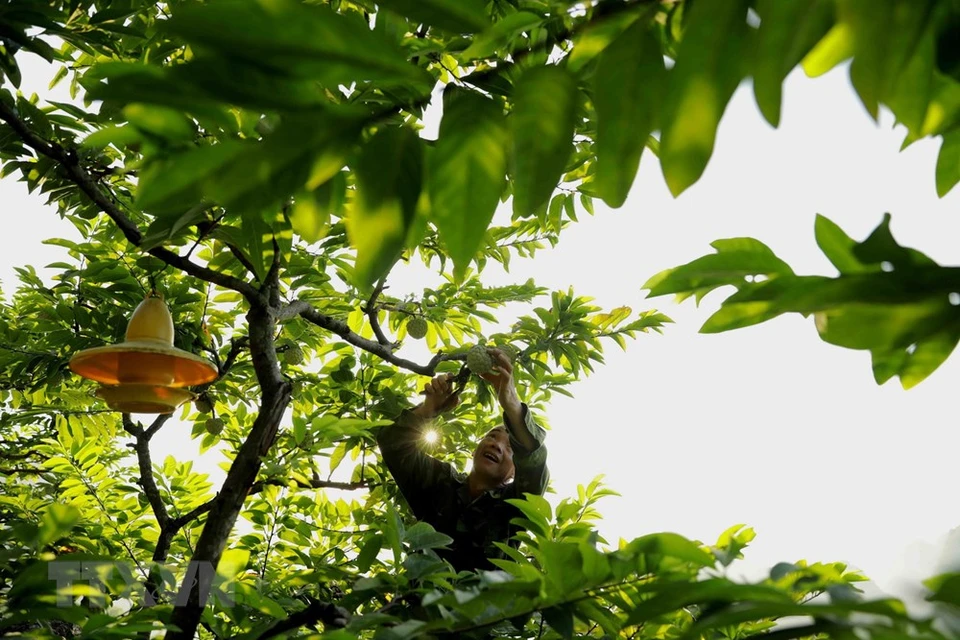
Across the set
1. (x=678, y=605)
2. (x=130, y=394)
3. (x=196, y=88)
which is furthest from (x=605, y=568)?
(x=130, y=394)

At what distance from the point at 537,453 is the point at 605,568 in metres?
2.38

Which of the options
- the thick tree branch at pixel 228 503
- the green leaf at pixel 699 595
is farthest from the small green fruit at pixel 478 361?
the green leaf at pixel 699 595

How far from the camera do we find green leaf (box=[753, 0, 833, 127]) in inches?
14.6

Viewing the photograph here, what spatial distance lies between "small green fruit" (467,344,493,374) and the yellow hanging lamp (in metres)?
0.91

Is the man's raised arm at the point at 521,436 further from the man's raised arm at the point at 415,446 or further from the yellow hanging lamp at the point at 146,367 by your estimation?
the yellow hanging lamp at the point at 146,367

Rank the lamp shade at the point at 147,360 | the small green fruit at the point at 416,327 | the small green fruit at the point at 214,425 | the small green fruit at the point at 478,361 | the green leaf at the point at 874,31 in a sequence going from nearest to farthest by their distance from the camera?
1. the green leaf at the point at 874,31
2. the lamp shade at the point at 147,360
3. the small green fruit at the point at 478,361
4. the small green fruit at the point at 416,327
5. the small green fruit at the point at 214,425

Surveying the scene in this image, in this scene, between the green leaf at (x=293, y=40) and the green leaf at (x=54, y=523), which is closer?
the green leaf at (x=293, y=40)

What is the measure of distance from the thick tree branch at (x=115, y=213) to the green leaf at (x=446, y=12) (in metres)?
1.27

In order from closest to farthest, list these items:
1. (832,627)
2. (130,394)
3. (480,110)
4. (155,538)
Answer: (832,627) < (480,110) < (130,394) < (155,538)

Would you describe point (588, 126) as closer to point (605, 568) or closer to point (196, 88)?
point (605, 568)

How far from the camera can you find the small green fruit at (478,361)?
8.24 ft

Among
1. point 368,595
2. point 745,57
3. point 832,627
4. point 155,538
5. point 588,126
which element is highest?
point 588,126

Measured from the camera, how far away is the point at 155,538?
2.53 meters

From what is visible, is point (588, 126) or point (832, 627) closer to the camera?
point (832, 627)
